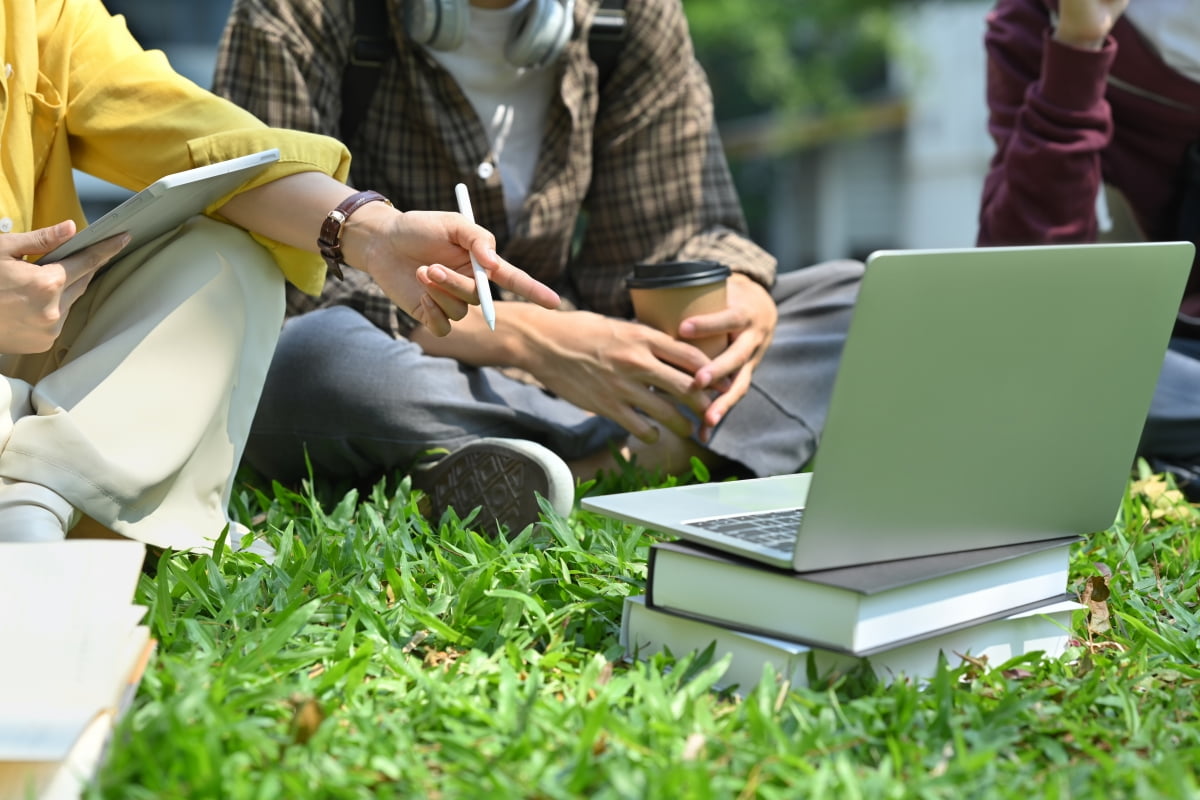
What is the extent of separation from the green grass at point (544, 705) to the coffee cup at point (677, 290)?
1.98 ft

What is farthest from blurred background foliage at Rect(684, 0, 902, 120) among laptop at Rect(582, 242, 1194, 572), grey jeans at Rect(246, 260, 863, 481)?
laptop at Rect(582, 242, 1194, 572)

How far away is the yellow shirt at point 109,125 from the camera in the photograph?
1.86m

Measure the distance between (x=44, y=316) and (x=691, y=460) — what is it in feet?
4.05

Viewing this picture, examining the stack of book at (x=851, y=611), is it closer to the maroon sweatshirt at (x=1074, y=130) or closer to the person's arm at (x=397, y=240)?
the person's arm at (x=397, y=240)

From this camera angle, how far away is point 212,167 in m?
1.64

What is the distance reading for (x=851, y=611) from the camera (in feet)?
4.35

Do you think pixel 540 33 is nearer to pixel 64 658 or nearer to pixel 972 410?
pixel 972 410

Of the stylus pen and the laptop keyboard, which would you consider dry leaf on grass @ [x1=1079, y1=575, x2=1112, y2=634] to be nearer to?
the laptop keyboard

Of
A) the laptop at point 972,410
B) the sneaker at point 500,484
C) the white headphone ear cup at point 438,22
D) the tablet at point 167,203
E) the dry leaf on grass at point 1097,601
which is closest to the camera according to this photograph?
the laptop at point 972,410

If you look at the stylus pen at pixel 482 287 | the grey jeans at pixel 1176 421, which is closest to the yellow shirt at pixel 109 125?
the stylus pen at pixel 482 287

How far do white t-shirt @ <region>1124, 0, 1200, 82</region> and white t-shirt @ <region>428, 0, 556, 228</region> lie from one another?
1.24 m

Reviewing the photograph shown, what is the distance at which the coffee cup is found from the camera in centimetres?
229

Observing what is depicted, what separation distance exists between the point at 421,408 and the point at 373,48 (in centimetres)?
71

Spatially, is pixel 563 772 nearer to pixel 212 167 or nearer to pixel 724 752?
pixel 724 752
